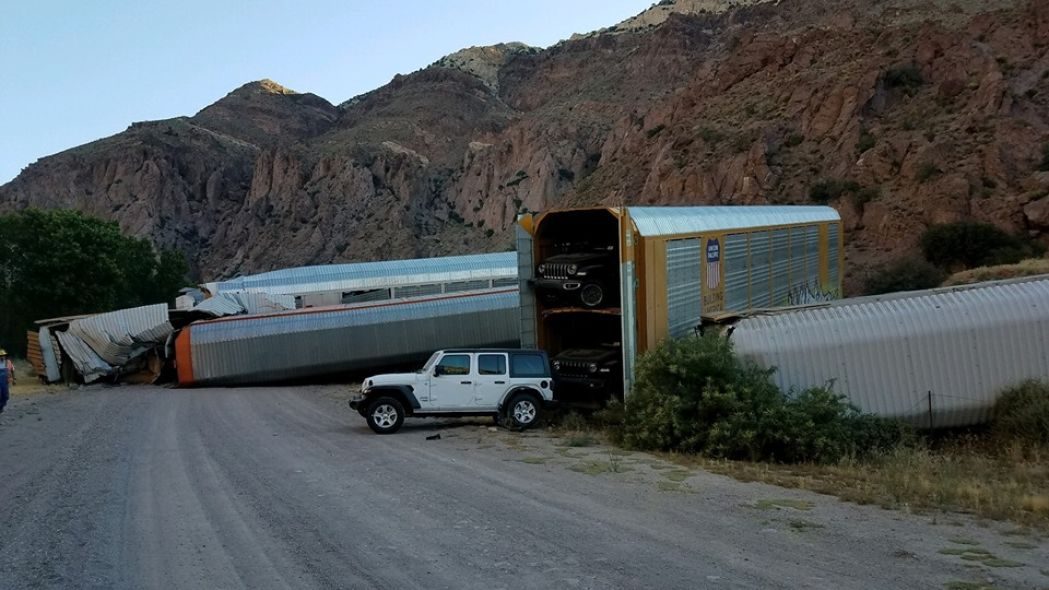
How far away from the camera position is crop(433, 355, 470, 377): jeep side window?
18.1 m

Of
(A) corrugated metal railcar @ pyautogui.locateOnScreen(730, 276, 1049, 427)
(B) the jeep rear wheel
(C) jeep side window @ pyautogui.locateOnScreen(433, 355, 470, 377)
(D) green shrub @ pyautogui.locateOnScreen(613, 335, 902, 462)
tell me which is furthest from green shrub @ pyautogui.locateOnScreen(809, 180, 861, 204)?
(C) jeep side window @ pyautogui.locateOnScreen(433, 355, 470, 377)

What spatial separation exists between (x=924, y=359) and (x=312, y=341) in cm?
2095

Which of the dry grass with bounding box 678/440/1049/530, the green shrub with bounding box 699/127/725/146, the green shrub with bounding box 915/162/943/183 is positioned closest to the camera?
the dry grass with bounding box 678/440/1049/530

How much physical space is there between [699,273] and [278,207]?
3514 inches

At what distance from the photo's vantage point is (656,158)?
209 ft

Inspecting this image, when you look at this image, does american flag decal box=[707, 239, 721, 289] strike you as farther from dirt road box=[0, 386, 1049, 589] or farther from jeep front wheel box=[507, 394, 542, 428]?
dirt road box=[0, 386, 1049, 589]

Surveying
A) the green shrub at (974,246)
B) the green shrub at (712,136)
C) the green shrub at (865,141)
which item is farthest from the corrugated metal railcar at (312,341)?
the green shrub at (712,136)

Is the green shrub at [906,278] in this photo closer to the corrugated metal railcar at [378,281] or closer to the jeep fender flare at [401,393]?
the corrugated metal railcar at [378,281]

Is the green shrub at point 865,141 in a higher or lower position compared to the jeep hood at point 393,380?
higher

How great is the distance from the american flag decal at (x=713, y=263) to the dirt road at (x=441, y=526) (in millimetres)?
6077

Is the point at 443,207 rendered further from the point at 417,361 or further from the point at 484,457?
the point at 484,457

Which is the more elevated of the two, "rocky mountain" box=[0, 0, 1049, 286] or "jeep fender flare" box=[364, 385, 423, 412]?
"rocky mountain" box=[0, 0, 1049, 286]

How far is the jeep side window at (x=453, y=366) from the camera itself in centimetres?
1811

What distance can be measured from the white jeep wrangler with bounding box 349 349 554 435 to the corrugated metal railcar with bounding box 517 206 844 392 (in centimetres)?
177
